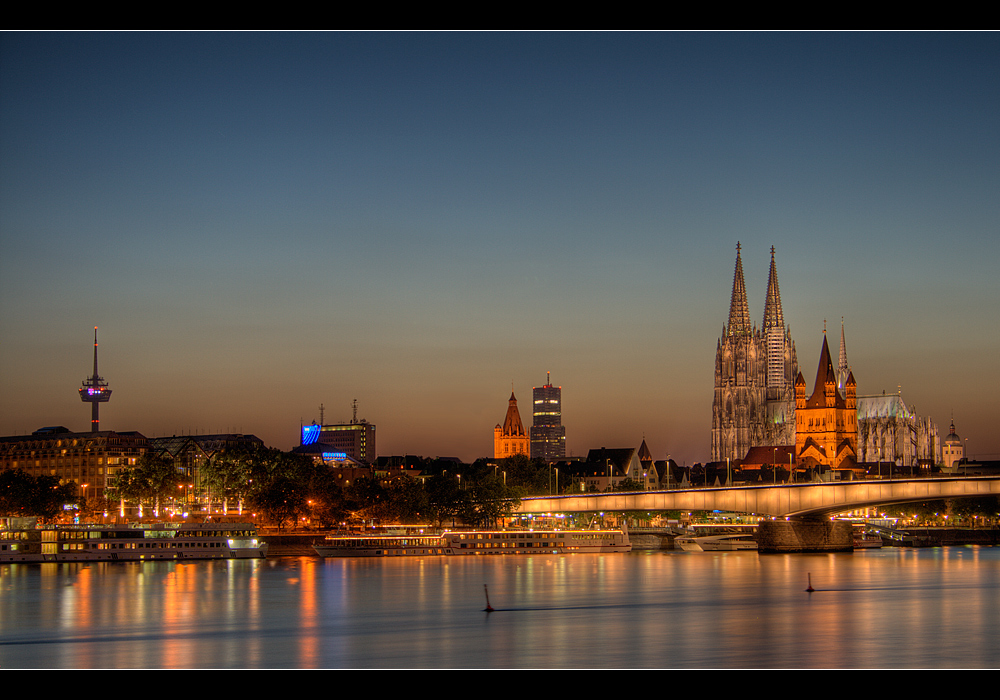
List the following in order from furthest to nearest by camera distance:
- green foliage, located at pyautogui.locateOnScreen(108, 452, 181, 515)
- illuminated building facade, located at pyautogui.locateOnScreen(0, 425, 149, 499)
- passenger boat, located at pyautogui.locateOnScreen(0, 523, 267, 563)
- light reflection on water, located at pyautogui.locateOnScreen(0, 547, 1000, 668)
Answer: illuminated building facade, located at pyautogui.locateOnScreen(0, 425, 149, 499), green foliage, located at pyautogui.locateOnScreen(108, 452, 181, 515), passenger boat, located at pyautogui.locateOnScreen(0, 523, 267, 563), light reflection on water, located at pyautogui.locateOnScreen(0, 547, 1000, 668)

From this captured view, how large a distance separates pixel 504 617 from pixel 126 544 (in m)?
58.4

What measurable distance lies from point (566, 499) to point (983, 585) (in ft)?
182

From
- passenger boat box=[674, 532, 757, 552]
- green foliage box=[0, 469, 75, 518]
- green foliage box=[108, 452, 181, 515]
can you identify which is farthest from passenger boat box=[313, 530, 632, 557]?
green foliage box=[0, 469, 75, 518]

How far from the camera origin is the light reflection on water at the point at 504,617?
133ft

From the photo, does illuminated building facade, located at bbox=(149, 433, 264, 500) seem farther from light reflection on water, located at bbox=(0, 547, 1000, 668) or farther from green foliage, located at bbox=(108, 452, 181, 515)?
light reflection on water, located at bbox=(0, 547, 1000, 668)

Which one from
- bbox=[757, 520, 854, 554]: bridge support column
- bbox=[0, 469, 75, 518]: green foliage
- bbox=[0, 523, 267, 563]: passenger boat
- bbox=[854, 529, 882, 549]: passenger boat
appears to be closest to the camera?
bbox=[0, 523, 267, 563]: passenger boat

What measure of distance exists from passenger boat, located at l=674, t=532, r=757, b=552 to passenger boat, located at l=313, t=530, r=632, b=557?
39.2 ft

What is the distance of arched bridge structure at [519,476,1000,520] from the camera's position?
3576 inches

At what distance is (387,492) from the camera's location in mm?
127938

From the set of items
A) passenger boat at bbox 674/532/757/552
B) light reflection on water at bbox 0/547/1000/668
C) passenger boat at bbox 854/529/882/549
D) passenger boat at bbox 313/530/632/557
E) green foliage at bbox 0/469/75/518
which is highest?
green foliage at bbox 0/469/75/518

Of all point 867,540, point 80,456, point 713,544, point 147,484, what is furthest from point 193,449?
point 867,540

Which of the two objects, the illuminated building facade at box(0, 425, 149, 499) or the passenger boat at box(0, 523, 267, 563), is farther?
the illuminated building facade at box(0, 425, 149, 499)

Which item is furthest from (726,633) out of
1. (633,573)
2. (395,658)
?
(633,573)
